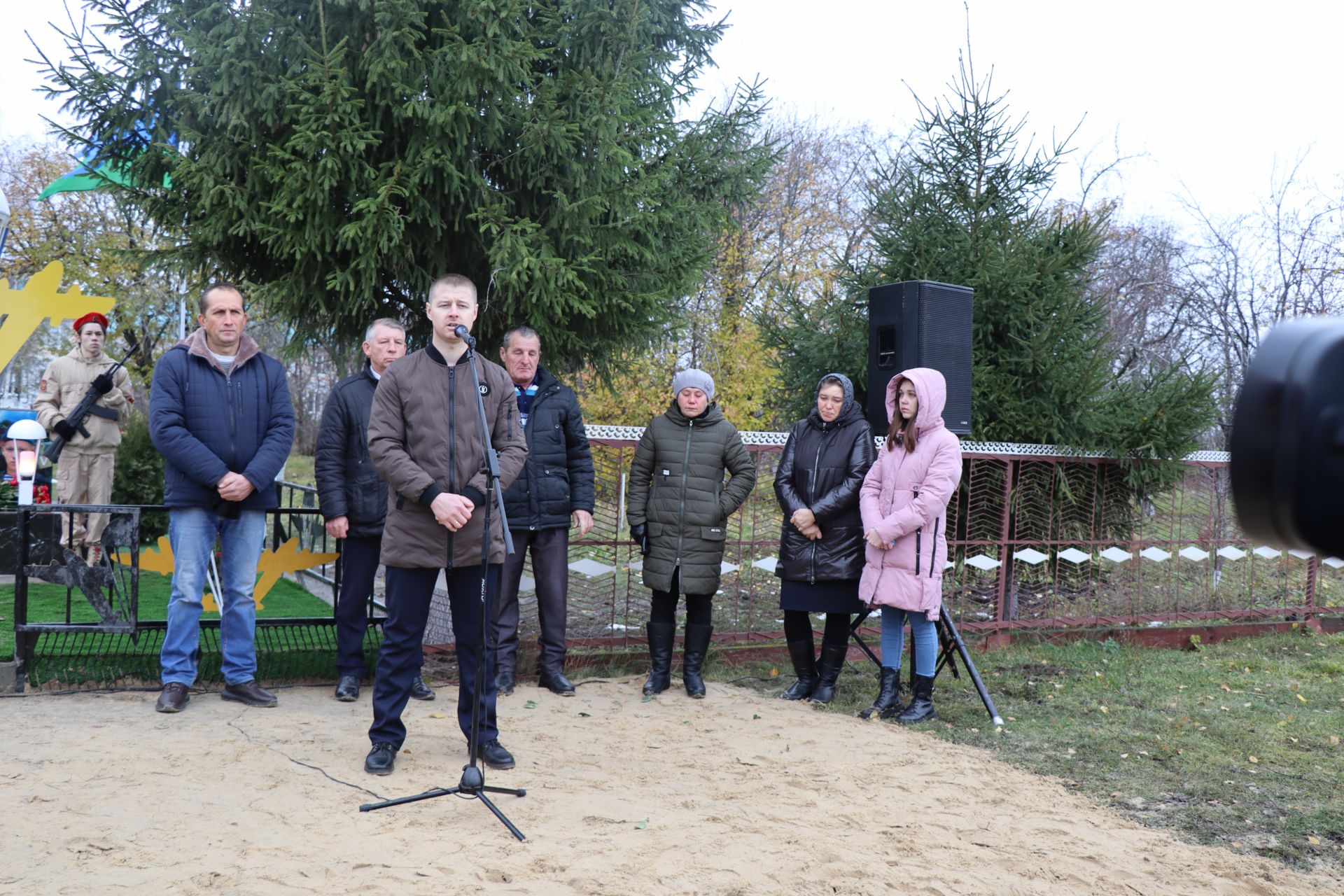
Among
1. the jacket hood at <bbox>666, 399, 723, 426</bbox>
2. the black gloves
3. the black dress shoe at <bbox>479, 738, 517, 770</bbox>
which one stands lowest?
the black dress shoe at <bbox>479, 738, 517, 770</bbox>

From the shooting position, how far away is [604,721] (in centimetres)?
530

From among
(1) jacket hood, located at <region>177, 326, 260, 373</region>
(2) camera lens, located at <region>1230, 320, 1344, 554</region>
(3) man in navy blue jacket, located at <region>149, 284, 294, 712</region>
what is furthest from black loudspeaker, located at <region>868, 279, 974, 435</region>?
(2) camera lens, located at <region>1230, 320, 1344, 554</region>

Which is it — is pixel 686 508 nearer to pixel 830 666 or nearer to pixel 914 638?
pixel 830 666

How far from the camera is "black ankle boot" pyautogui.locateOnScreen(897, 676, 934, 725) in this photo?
5484 mm

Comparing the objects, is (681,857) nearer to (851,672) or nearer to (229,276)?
(851,672)

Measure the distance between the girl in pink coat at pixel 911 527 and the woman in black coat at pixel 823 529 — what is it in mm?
131

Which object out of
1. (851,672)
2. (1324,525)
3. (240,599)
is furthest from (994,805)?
(240,599)

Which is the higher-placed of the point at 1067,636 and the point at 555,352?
the point at 555,352

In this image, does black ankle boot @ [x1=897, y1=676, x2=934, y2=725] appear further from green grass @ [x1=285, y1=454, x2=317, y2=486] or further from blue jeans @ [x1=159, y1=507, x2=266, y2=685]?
green grass @ [x1=285, y1=454, x2=317, y2=486]

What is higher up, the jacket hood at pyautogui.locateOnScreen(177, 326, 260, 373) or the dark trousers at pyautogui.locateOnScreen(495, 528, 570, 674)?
the jacket hood at pyautogui.locateOnScreen(177, 326, 260, 373)

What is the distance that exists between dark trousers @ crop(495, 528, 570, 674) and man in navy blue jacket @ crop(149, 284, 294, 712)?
A: 4.18ft

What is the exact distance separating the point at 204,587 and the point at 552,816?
2.50 m

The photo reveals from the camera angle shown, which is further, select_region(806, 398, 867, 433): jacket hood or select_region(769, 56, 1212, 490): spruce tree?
select_region(769, 56, 1212, 490): spruce tree

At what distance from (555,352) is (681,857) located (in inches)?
182
